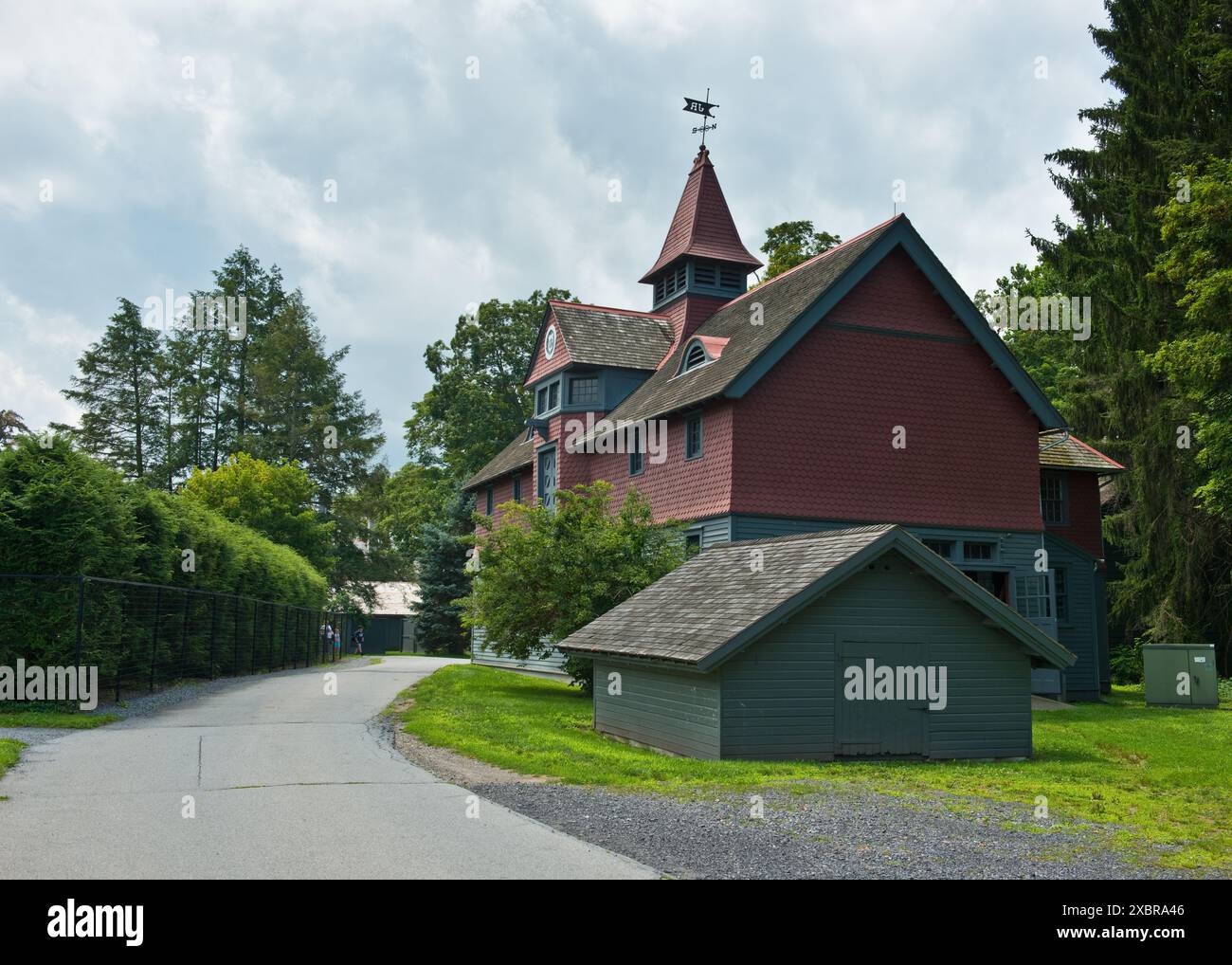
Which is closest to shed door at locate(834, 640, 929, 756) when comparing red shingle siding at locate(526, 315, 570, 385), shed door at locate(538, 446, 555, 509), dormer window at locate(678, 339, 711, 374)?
dormer window at locate(678, 339, 711, 374)

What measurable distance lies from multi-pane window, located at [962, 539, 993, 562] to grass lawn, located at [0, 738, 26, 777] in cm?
2215

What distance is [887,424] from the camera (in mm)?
27953

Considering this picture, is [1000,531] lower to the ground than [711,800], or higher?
higher

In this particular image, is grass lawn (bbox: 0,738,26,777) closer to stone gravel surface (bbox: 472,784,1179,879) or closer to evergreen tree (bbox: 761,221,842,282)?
stone gravel surface (bbox: 472,784,1179,879)

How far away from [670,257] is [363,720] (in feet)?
73.8

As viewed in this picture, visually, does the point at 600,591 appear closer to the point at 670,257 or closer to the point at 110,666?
the point at 110,666

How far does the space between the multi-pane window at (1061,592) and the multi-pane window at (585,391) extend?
14.8 meters

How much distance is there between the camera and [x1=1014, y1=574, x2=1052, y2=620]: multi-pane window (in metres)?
29.0

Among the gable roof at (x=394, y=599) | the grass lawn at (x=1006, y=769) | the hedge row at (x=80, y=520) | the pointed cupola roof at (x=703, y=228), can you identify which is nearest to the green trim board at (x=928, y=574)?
the grass lawn at (x=1006, y=769)

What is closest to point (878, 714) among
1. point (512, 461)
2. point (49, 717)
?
point (49, 717)

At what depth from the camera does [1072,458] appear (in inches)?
1334

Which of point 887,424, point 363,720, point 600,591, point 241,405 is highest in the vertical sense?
point 241,405

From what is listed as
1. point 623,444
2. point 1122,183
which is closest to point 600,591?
point 623,444
